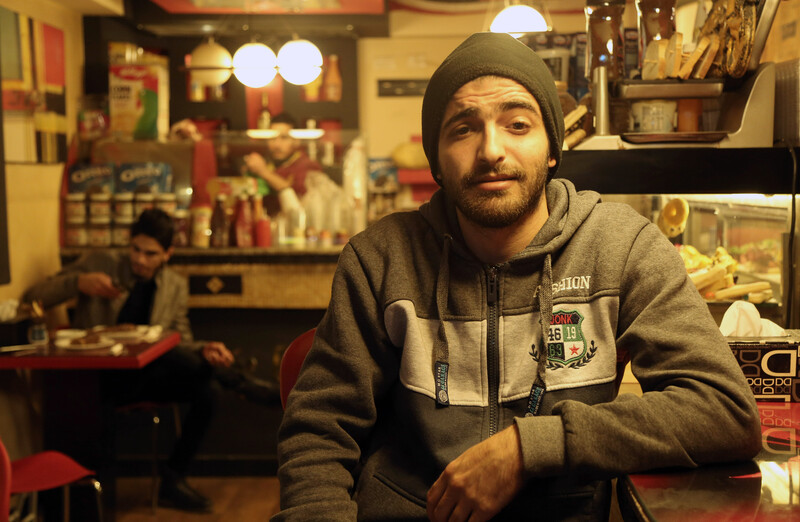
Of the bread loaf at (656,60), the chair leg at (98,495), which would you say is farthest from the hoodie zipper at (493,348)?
the chair leg at (98,495)

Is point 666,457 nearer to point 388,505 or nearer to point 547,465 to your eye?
point 547,465

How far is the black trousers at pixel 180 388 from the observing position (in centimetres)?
350

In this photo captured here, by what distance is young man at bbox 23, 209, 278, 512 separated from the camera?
363 cm

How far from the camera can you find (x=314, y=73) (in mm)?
4676

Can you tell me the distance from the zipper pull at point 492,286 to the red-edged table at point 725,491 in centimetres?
43

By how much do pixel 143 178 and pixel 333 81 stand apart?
7.06 feet

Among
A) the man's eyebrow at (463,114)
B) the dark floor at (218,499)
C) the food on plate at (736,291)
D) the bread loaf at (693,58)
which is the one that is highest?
the bread loaf at (693,58)

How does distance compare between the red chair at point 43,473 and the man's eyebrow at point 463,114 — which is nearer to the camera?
the man's eyebrow at point 463,114

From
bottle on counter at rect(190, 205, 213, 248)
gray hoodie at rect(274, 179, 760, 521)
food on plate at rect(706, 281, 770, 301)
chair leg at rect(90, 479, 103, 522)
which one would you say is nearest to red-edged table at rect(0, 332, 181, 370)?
chair leg at rect(90, 479, 103, 522)

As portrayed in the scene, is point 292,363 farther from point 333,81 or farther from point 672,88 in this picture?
point 333,81

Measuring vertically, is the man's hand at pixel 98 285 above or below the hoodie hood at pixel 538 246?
below

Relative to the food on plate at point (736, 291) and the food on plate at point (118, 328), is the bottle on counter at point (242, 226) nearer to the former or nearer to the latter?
the food on plate at point (118, 328)

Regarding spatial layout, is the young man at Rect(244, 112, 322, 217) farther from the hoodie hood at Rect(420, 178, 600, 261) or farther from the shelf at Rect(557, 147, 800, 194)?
the hoodie hood at Rect(420, 178, 600, 261)

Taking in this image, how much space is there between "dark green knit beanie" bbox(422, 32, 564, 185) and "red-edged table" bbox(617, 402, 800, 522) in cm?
70
